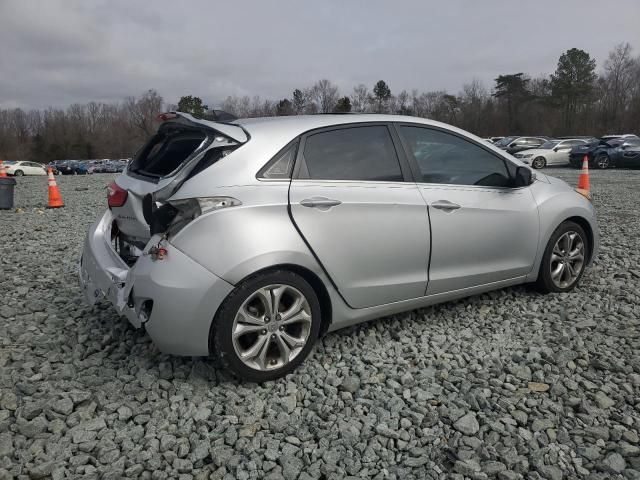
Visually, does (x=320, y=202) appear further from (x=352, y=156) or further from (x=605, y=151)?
(x=605, y=151)

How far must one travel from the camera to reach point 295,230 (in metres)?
2.83

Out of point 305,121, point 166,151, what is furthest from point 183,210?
point 305,121

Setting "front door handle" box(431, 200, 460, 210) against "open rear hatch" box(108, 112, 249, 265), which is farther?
"front door handle" box(431, 200, 460, 210)

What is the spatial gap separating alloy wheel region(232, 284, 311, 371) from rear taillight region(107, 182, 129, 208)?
1.21m

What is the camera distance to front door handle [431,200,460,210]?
3385 millimetres

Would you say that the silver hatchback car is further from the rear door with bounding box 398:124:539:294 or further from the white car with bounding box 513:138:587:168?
the white car with bounding box 513:138:587:168

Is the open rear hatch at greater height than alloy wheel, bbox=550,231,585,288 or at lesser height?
greater

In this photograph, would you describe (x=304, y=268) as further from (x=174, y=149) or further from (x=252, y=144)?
(x=174, y=149)

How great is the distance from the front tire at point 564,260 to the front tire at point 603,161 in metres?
A: 19.5

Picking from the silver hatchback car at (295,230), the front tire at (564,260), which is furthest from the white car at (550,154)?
the silver hatchback car at (295,230)

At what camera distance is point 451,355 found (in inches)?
128

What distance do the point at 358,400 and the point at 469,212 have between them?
1.59m

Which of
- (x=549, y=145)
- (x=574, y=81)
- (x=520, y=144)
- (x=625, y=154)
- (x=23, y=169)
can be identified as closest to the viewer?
(x=625, y=154)

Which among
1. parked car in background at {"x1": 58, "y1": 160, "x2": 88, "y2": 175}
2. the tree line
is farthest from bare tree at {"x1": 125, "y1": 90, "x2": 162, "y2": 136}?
parked car in background at {"x1": 58, "y1": 160, "x2": 88, "y2": 175}
